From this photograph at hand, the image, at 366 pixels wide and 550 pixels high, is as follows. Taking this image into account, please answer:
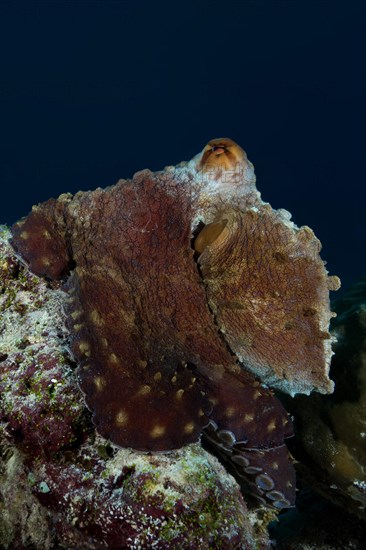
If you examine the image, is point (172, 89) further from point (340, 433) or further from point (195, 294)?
point (195, 294)

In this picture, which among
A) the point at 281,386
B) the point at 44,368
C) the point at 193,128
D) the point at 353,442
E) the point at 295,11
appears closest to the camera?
the point at 44,368

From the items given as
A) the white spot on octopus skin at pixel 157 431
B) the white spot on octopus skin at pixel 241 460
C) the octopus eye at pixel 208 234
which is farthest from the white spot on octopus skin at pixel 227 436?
the octopus eye at pixel 208 234

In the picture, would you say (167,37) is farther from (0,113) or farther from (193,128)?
(0,113)

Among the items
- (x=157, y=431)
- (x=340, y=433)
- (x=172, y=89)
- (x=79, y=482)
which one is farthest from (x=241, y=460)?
(x=172, y=89)

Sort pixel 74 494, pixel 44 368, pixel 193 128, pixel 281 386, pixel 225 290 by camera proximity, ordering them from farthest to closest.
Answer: pixel 193 128 → pixel 281 386 → pixel 225 290 → pixel 44 368 → pixel 74 494

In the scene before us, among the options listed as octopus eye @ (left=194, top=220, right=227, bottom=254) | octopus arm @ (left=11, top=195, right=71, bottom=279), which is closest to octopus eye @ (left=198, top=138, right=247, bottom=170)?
octopus eye @ (left=194, top=220, right=227, bottom=254)

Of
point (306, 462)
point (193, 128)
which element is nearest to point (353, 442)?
point (306, 462)

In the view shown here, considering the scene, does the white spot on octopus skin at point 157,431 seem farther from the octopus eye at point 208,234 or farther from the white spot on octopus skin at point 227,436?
the octopus eye at point 208,234
